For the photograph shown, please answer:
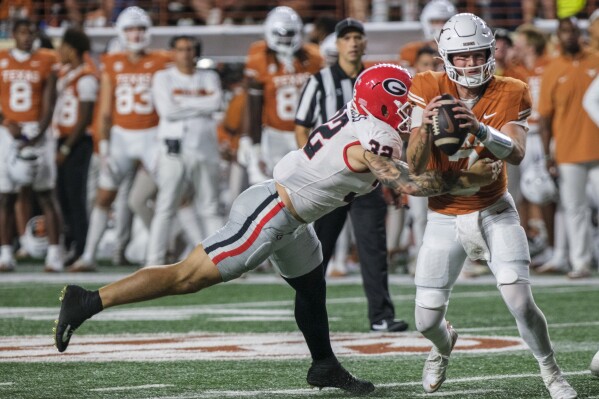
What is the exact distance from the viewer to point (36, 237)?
41.5 ft

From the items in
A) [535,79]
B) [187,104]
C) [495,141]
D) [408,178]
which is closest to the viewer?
[495,141]

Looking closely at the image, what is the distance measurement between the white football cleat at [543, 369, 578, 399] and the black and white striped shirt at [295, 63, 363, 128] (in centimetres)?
322

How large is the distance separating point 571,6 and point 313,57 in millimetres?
4450

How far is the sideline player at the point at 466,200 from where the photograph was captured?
497 cm

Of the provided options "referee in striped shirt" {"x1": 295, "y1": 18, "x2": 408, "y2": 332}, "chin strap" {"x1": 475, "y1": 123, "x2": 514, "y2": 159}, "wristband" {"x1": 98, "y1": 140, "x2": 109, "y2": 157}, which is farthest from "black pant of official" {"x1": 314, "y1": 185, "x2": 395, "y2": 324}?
"wristband" {"x1": 98, "y1": 140, "x2": 109, "y2": 157}

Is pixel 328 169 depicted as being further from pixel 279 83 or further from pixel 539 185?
pixel 539 185

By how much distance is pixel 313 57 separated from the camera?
36.4 ft

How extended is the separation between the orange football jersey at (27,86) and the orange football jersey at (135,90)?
0.60m

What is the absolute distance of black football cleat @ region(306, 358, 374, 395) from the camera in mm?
5102

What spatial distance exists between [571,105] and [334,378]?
6236 millimetres

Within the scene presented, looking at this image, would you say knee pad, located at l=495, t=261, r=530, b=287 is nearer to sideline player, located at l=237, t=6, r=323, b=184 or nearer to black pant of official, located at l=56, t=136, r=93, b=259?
sideline player, located at l=237, t=6, r=323, b=184

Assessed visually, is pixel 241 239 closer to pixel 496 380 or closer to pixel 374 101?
pixel 374 101

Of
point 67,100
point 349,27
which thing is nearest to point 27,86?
point 67,100

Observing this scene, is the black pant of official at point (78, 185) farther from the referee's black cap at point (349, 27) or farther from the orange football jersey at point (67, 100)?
the referee's black cap at point (349, 27)
